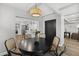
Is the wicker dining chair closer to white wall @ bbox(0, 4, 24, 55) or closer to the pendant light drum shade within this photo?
white wall @ bbox(0, 4, 24, 55)

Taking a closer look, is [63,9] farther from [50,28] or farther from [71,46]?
[71,46]

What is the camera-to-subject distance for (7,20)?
3.79 ft

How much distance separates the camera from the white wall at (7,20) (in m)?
1.12

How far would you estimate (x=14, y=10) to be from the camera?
1.15 meters

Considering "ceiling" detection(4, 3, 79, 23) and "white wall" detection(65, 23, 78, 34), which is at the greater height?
"ceiling" detection(4, 3, 79, 23)

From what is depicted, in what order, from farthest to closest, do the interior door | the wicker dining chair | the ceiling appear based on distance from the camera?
the wicker dining chair → the interior door → the ceiling

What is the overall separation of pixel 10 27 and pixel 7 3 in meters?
0.36

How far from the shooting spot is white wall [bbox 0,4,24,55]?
1122 millimetres

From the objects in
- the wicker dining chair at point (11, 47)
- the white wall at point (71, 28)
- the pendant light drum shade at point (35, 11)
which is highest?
the pendant light drum shade at point (35, 11)

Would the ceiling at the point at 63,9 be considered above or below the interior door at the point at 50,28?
above

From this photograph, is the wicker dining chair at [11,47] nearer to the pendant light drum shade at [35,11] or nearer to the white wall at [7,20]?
the white wall at [7,20]

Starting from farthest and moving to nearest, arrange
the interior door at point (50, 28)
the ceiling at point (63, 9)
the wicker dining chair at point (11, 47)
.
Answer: the wicker dining chair at point (11, 47) → the interior door at point (50, 28) → the ceiling at point (63, 9)

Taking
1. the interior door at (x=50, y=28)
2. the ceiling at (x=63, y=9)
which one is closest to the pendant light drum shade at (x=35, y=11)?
the ceiling at (x=63, y=9)

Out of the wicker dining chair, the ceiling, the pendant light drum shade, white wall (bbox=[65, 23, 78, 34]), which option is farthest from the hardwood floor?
the wicker dining chair
